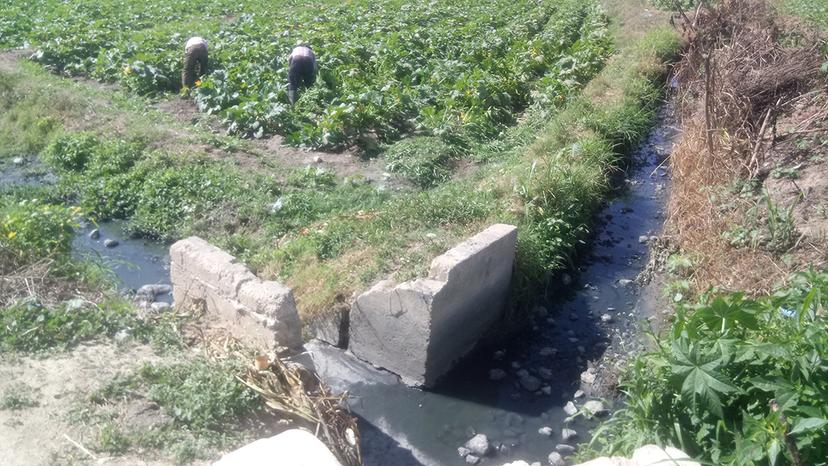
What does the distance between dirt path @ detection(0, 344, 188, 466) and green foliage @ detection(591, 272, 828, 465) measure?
8.72 ft

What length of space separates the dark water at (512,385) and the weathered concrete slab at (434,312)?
0.16 m

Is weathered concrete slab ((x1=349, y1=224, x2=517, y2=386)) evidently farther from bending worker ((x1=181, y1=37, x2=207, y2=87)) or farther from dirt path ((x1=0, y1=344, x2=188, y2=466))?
bending worker ((x1=181, y1=37, x2=207, y2=87))

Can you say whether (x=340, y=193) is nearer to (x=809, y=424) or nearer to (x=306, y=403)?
(x=306, y=403)

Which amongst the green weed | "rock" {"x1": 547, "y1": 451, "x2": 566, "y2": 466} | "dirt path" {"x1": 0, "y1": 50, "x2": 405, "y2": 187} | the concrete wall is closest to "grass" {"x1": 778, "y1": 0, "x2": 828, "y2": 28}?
"dirt path" {"x1": 0, "y1": 50, "x2": 405, "y2": 187}

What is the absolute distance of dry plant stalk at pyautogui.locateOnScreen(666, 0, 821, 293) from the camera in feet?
23.5

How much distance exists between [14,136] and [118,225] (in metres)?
3.03

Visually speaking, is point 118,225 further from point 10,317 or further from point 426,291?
point 426,291

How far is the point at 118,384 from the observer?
4.54m

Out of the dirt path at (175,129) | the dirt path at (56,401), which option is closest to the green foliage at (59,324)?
the dirt path at (56,401)

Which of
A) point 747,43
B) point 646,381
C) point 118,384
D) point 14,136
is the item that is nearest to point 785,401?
point 646,381

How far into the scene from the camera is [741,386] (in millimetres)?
3910

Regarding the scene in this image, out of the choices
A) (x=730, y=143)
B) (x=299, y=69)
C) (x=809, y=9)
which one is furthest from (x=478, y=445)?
(x=809, y=9)

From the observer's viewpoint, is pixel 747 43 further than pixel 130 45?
No

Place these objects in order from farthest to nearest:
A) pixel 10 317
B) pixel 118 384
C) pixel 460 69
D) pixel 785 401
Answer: pixel 460 69 → pixel 10 317 → pixel 118 384 → pixel 785 401
